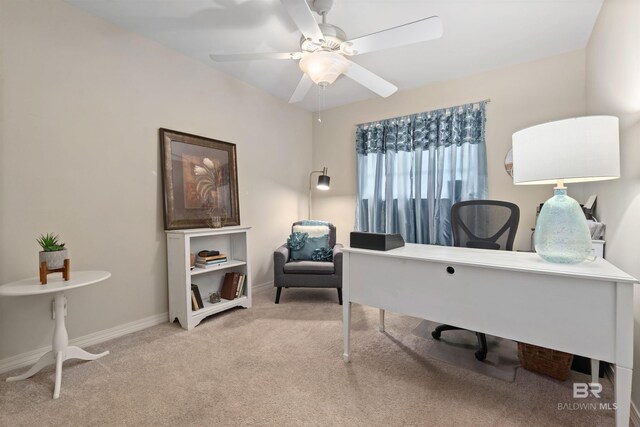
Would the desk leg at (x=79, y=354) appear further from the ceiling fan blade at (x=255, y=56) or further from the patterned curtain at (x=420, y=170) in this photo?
the patterned curtain at (x=420, y=170)

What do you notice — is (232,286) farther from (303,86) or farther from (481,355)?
(481,355)

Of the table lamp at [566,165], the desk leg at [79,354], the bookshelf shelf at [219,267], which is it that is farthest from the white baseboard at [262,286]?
the table lamp at [566,165]

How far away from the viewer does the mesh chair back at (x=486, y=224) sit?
216cm

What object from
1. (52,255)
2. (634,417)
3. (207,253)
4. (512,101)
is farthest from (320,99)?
(634,417)

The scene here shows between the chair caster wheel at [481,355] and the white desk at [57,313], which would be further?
the chair caster wheel at [481,355]

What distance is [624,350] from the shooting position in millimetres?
1104

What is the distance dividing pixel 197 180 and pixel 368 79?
193cm

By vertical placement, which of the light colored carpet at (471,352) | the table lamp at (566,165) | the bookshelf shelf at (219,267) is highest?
the table lamp at (566,165)

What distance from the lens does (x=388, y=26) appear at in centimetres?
230

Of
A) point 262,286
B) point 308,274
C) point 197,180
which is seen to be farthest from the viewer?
point 262,286

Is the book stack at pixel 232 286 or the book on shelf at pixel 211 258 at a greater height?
the book on shelf at pixel 211 258

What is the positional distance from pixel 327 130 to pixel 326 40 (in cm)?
237

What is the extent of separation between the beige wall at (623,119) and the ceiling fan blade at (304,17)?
1.72 metres

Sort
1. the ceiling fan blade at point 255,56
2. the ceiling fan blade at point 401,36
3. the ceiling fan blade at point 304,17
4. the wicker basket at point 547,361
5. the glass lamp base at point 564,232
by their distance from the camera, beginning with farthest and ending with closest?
the ceiling fan blade at point 255,56 → the wicker basket at point 547,361 → the ceiling fan blade at point 401,36 → the ceiling fan blade at point 304,17 → the glass lamp base at point 564,232
